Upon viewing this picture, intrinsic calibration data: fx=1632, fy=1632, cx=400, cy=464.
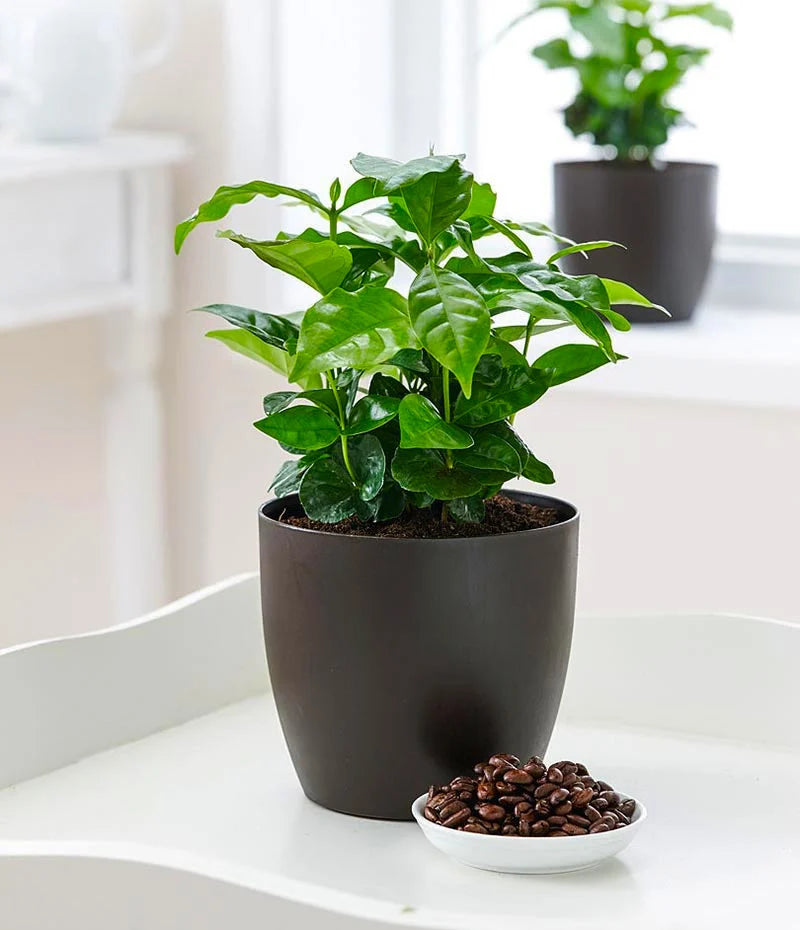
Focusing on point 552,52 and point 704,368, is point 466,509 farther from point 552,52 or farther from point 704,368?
point 552,52

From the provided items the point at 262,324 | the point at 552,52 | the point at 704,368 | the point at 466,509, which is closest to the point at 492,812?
the point at 466,509

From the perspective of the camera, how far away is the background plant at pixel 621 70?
5.48ft

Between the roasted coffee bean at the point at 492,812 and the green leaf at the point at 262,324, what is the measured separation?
0.23 meters

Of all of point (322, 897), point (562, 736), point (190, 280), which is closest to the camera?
point (322, 897)

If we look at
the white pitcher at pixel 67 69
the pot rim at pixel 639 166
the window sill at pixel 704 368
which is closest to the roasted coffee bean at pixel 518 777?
the window sill at pixel 704 368

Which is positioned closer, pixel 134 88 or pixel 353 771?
pixel 353 771

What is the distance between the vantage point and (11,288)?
5.34ft

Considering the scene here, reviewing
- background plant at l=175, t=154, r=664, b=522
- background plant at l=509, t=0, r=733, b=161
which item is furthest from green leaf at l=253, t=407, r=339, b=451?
background plant at l=509, t=0, r=733, b=161

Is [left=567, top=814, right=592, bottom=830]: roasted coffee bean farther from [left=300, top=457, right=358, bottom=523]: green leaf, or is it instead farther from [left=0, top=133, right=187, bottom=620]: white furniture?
[left=0, top=133, right=187, bottom=620]: white furniture

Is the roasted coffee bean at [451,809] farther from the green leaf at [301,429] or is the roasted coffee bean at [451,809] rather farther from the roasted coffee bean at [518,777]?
the green leaf at [301,429]

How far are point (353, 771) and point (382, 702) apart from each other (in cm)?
4

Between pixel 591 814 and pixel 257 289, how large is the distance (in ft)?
4.03

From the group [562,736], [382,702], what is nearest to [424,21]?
[562,736]

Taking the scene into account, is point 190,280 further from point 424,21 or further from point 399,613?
point 399,613
